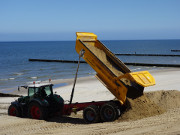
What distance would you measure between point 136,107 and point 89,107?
190 centimetres

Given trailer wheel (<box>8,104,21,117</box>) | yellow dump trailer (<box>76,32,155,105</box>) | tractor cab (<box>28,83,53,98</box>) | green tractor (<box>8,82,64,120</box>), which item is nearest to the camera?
yellow dump trailer (<box>76,32,155,105</box>)

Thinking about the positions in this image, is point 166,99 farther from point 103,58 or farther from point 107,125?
point 107,125

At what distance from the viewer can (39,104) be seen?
11.9 metres

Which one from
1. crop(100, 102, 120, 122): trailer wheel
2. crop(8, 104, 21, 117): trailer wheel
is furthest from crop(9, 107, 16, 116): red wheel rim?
crop(100, 102, 120, 122): trailer wheel

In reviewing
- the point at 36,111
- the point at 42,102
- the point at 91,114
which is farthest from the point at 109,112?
the point at 36,111

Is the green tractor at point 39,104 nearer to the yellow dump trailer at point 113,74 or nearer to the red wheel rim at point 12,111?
the red wheel rim at point 12,111

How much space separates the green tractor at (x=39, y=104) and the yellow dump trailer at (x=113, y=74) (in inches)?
94.6

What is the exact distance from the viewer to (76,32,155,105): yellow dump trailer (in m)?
10.8

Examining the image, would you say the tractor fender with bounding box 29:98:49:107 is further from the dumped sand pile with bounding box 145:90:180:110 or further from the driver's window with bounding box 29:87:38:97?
the dumped sand pile with bounding box 145:90:180:110

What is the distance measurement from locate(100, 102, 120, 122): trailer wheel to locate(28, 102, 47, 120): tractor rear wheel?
106 inches

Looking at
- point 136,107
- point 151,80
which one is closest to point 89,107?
point 136,107

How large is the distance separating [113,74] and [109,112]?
155 cm

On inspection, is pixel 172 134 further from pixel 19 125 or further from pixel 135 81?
pixel 19 125

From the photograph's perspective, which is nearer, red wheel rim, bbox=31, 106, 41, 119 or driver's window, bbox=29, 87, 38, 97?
red wheel rim, bbox=31, 106, 41, 119
